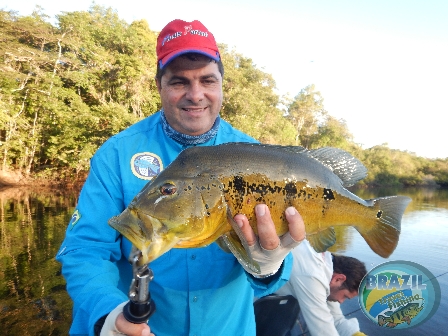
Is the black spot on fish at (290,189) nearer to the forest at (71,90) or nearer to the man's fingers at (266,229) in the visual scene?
the man's fingers at (266,229)

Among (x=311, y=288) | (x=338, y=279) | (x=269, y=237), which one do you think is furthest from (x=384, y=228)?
(x=338, y=279)

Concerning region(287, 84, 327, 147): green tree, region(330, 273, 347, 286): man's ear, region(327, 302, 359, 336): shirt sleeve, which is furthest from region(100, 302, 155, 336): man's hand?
region(287, 84, 327, 147): green tree

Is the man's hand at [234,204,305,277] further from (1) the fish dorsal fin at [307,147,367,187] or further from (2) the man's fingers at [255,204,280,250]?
(1) the fish dorsal fin at [307,147,367,187]

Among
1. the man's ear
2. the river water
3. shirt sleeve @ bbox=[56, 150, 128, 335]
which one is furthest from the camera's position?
the river water

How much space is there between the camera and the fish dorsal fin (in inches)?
84.5

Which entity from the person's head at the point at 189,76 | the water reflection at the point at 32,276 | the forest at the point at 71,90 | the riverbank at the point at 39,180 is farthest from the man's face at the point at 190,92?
the riverbank at the point at 39,180

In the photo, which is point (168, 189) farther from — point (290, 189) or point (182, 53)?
point (182, 53)

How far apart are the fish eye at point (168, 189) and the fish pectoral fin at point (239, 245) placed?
0.97ft

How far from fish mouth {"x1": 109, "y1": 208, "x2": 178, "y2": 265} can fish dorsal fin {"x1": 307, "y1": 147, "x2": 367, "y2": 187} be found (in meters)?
1.08

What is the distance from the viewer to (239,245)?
1.73m

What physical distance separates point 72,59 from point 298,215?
27.1m

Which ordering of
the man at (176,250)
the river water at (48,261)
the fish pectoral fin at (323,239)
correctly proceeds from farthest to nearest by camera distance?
1. the river water at (48,261)
2. the fish pectoral fin at (323,239)
3. the man at (176,250)

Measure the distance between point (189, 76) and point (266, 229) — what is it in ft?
3.66

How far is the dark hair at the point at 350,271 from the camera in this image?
16.3 feet
